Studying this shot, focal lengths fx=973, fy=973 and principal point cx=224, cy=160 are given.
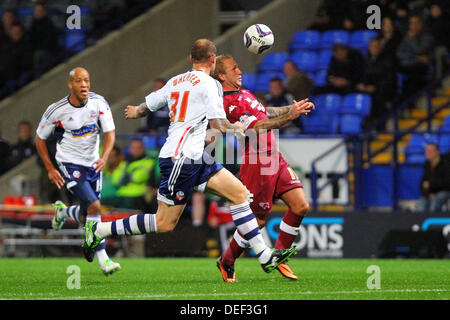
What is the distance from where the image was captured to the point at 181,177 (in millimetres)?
8883

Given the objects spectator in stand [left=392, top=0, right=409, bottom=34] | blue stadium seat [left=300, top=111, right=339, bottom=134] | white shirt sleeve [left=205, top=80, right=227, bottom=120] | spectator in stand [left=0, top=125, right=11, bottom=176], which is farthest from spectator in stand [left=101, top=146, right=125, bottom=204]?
white shirt sleeve [left=205, top=80, right=227, bottom=120]

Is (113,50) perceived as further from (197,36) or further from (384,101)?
(384,101)

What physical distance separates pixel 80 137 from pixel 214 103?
10.3 feet

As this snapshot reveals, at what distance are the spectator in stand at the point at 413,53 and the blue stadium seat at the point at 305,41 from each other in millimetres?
2510

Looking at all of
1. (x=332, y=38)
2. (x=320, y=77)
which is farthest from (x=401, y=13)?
(x=320, y=77)

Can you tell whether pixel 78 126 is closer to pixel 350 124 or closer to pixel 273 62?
pixel 350 124

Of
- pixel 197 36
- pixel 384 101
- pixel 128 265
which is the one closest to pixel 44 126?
pixel 128 265

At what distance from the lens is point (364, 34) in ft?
63.1

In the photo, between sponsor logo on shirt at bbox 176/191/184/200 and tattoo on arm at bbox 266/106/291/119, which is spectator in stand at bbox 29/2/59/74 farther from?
sponsor logo on shirt at bbox 176/191/184/200

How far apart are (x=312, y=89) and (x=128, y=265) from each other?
6443 millimetres

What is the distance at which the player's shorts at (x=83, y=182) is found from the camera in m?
11.3

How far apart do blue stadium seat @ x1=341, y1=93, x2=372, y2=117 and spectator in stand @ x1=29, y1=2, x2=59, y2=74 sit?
6.36 metres

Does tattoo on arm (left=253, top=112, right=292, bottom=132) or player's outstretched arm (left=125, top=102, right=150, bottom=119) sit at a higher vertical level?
player's outstretched arm (left=125, top=102, right=150, bottom=119)

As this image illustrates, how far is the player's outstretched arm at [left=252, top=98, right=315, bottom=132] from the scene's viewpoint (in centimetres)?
881
